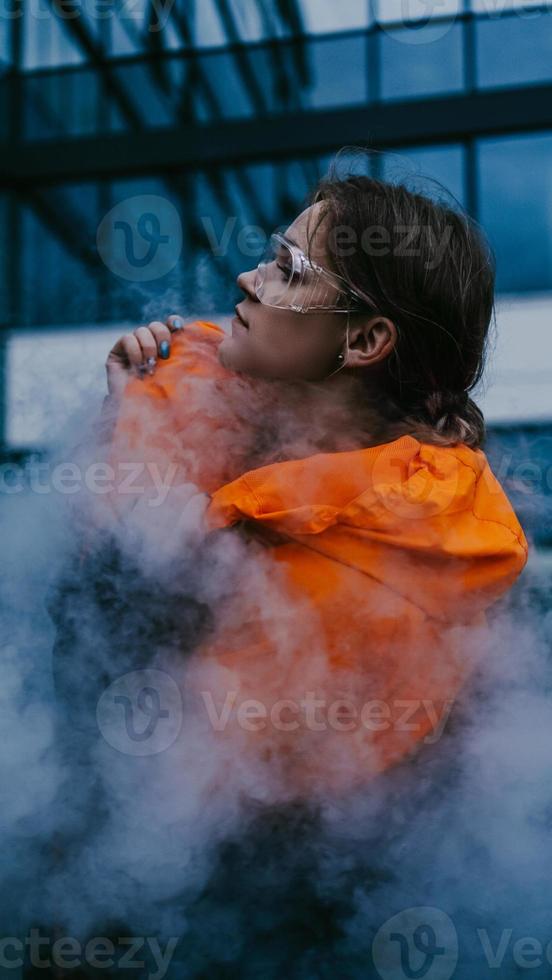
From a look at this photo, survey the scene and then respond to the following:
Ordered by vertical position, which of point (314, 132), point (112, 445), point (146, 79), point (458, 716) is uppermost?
point (146, 79)

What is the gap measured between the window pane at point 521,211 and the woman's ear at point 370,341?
40.9 inches

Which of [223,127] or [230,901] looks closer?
[230,901]

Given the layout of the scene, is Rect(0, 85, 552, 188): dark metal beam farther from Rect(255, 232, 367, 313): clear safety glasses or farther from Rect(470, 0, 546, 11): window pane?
Rect(255, 232, 367, 313): clear safety glasses

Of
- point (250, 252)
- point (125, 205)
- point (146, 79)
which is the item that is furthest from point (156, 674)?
point (146, 79)

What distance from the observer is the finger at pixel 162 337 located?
989mm

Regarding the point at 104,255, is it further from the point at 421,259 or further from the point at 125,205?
the point at 421,259

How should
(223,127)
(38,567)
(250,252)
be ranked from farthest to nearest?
1. (223,127)
2. (250,252)
3. (38,567)

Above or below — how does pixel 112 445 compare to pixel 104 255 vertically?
below

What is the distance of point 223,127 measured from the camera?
2.31 m

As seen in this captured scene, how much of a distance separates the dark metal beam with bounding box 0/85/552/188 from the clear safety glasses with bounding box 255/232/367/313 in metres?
1.41

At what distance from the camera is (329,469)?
920 millimetres

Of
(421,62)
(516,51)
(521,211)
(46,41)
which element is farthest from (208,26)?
(521,211)

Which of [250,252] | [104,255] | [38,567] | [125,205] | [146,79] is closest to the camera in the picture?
[38,567]

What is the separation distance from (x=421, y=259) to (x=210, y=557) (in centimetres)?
40
